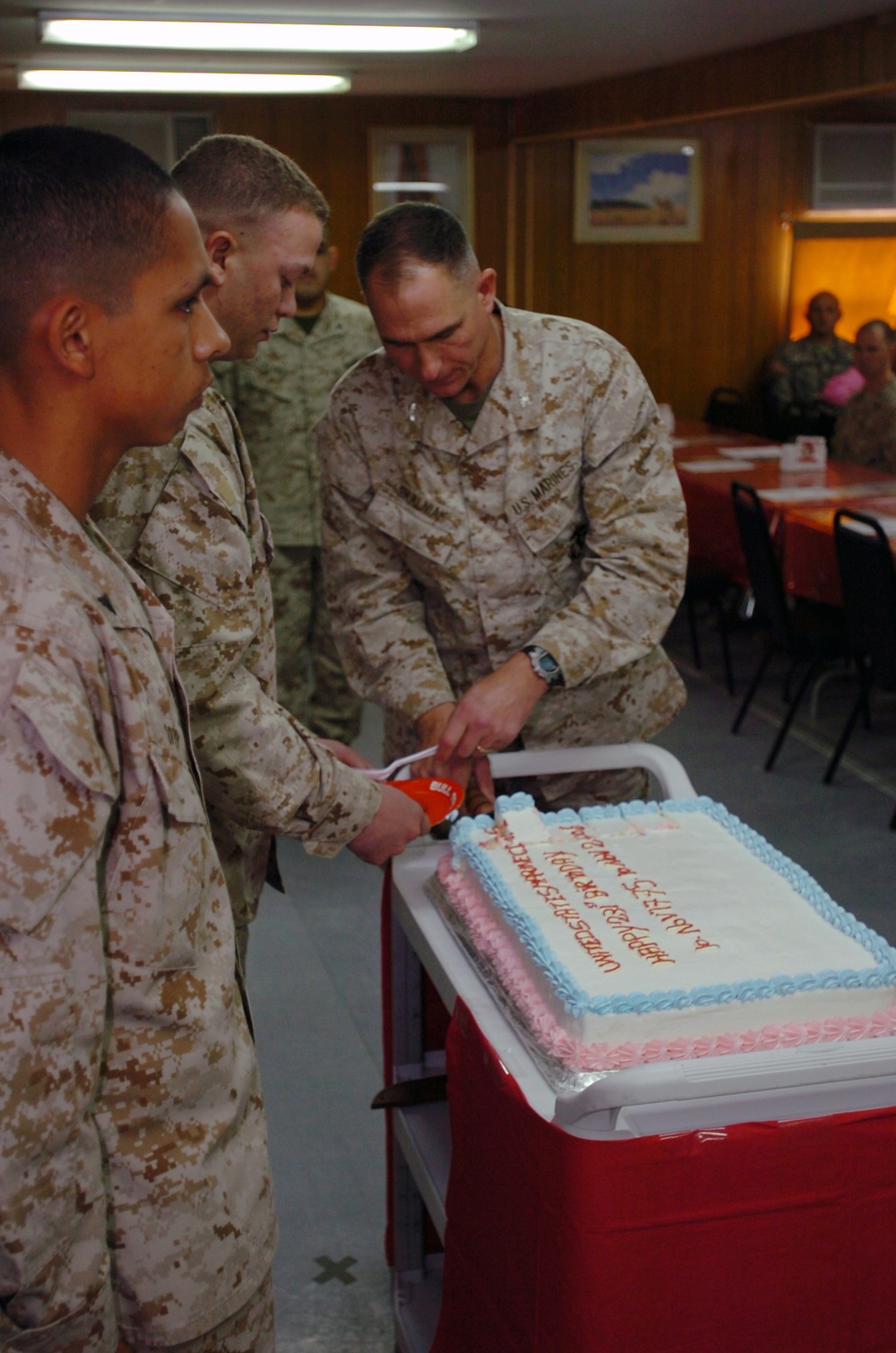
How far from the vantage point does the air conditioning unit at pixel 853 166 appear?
10.0m

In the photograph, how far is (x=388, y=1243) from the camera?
83.3 inches

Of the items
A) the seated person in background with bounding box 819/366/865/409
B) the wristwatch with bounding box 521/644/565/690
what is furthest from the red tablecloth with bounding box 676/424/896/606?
the wristwatch with bounding box 521/644/565/690

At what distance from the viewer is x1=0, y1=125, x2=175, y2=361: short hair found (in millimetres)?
968

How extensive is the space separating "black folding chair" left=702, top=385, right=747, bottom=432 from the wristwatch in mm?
7023

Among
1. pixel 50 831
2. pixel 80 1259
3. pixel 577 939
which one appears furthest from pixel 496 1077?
pixel 50 831

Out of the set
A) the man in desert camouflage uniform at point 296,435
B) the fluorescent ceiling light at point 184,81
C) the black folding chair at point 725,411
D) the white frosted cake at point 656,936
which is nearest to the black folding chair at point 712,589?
the man in desert camouflage uniform at point 296,435

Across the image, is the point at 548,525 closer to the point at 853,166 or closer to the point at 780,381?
the point at 780,381

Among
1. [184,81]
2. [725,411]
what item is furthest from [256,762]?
[725,411]

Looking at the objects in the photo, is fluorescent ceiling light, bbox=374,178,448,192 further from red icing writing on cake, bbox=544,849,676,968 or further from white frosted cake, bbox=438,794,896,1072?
red icing writing on cake, bbox=544,849,676,968

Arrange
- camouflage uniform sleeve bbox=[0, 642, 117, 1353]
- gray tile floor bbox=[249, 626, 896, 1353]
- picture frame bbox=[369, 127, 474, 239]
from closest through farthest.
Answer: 1. camouflage uniform sleeve bbox=[0, 642, 117, 1353]
2. gray tile floor bbox=[249, 626, 896, 1353]
3. picture frame bbox=[369, 127, 474, 239]

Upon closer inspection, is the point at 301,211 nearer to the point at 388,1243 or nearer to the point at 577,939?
the point at 577,939

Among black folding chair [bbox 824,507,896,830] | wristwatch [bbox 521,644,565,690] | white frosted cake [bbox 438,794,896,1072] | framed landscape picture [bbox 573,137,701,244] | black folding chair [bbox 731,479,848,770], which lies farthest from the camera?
framed landscape picture [bbox 573,137,701,244]

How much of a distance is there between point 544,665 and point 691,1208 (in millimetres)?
882

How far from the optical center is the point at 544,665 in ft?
6.31
